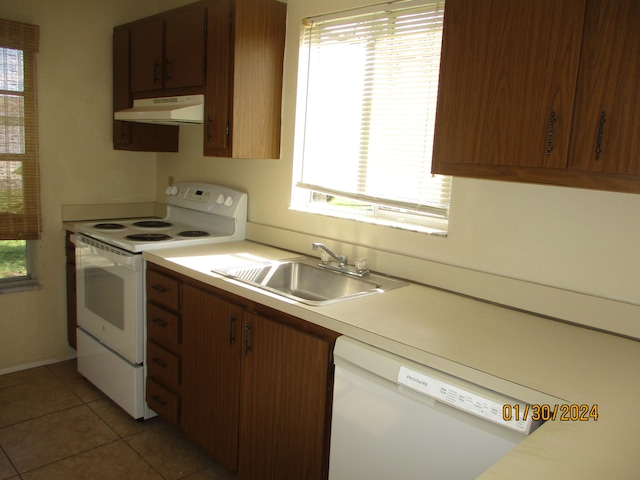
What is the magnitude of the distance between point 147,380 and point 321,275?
1.07 metres

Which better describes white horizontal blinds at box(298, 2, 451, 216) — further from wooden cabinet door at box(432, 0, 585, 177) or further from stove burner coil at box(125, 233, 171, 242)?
stove burner coil at box(125, 233, 171, 242)

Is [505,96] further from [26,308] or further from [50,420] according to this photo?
[26,308]

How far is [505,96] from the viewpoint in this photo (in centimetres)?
158

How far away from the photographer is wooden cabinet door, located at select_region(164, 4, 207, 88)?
9.07 feet

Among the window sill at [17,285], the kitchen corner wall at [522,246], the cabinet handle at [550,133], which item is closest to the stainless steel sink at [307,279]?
the kitchen corner wall at [522,246]

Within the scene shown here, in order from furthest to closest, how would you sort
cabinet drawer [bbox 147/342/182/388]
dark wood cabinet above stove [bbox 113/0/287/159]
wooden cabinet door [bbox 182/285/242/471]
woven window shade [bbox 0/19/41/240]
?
woven window shade [bbox 0/19/41/240] < dark wood cabinet above stove [bbox 113/0/287/159] < cabinet drawer [bbox 147/342/182/388] < wooden cabinet door [bbox 182/285/242/471]

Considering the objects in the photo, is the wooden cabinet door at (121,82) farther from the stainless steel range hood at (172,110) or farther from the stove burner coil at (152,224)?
the stove burner coil at (152,224)

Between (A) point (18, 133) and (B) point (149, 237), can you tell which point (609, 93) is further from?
(A) point (18, 133)

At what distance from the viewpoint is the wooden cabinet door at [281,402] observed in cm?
180

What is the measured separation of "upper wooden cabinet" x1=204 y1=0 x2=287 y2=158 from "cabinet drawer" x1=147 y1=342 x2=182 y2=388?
1028 mm

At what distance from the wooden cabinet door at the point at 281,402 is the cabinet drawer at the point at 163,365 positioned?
0.52m

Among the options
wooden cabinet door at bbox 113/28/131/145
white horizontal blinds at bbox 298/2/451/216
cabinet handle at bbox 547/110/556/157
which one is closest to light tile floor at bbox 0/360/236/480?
white horizontal blinds at bbox 298/2/451/216

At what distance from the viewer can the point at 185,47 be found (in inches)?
113

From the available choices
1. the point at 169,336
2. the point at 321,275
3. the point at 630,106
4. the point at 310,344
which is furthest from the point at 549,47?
the point at 169,336
